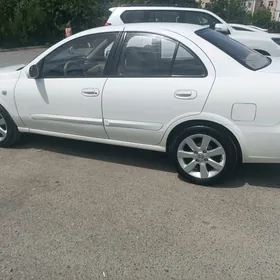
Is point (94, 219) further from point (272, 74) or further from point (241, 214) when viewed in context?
point (272, 74)

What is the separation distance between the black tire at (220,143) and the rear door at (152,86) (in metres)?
0.17

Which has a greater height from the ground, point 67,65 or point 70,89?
point 67,65

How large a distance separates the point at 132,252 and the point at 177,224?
53cm

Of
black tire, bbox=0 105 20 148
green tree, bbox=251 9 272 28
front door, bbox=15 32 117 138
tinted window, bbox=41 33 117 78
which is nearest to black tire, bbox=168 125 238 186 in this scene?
front door, bbox=15 32 117 138

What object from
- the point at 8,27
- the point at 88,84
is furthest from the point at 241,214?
the point at 8,27

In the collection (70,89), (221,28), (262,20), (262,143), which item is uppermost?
(70,89)

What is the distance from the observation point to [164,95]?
3.60m

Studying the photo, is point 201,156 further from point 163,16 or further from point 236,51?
point 163,16

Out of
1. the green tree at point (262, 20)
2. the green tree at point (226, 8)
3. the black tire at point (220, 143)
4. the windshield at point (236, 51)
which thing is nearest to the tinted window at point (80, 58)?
the windshield at point (236, 51)

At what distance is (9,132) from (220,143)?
9.08 feet

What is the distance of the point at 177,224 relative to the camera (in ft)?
10.2

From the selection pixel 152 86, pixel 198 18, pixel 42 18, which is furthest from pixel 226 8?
pixel 152 86

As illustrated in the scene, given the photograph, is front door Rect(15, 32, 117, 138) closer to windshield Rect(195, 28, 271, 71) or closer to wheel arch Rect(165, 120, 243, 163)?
wheel arch Rect(165, 120, 243, 163)

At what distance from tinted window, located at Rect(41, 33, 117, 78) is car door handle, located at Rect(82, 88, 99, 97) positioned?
0.57ft
